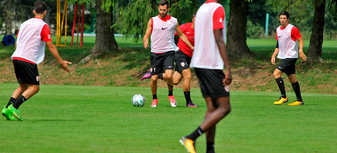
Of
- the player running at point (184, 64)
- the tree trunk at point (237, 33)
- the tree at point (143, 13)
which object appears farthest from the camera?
the tree trunk at point (237, 33)

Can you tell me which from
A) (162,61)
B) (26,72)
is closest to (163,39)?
(162,61)

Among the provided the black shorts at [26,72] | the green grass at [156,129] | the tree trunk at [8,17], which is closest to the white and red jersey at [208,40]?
the green grass at [156,129]

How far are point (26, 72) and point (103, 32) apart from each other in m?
22.1

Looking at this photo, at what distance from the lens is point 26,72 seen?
33.8ft

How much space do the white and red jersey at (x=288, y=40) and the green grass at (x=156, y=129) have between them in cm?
142

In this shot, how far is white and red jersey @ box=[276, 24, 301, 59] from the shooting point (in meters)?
14.7

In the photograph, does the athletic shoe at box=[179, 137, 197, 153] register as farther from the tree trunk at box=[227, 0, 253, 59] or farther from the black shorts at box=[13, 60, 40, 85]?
the tree trunk at box=[227, 0, 253, 59]

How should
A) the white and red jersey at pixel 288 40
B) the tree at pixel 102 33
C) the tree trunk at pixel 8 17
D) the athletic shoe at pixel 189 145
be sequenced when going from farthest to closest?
the tree trunk at pixel 8 17 → the tree at pixel 102 33 → the white and red jersey at pixel 288 40 → the athletic shoe at pixel 189 145

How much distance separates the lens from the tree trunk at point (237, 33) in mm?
28297

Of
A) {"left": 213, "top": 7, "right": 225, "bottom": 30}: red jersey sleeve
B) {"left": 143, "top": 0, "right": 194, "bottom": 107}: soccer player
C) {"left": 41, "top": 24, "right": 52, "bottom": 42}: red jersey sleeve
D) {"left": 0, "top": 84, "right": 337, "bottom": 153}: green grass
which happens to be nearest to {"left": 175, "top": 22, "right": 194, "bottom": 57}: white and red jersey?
{"left": 143, "top": 0, "right": 194, "bottom": 107}: soccer player

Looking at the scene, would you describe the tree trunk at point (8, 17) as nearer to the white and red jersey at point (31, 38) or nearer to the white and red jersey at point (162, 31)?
the white and red jersey at point (162, 31)

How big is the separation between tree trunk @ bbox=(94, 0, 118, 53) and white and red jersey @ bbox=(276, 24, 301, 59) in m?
18.0

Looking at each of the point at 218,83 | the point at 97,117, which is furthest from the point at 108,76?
the point at 218,83

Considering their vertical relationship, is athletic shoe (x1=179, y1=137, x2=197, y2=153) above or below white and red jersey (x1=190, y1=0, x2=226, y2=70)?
below
